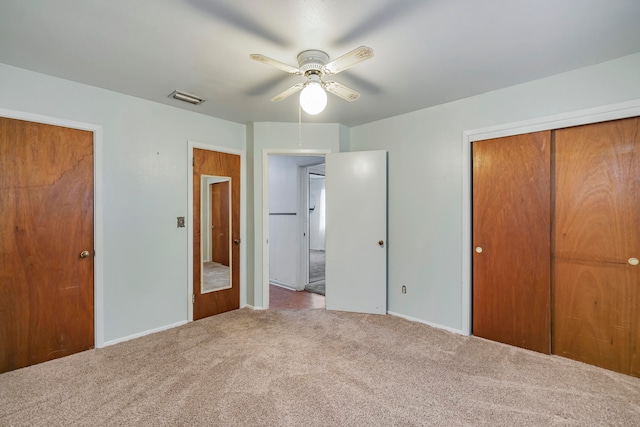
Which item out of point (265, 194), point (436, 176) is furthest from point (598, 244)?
point (265, 194)

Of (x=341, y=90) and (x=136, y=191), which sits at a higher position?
(x=341, y=90)

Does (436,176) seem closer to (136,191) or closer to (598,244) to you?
(598,244)

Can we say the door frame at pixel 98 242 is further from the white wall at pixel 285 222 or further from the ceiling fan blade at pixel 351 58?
the white wall at pixel 285 222

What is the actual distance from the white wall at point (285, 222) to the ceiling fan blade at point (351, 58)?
9.89 ft

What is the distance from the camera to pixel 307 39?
193 centimetres

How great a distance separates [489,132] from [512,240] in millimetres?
1044

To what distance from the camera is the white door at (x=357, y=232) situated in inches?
139

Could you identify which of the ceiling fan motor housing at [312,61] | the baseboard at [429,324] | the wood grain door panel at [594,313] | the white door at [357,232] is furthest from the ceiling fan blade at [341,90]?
the baseboard at [429,324]

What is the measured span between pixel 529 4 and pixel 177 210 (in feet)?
11.0

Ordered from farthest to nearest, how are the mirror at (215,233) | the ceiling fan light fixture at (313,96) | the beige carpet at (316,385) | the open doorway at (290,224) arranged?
the open doorway at (290,224) < the mirror at (215,233) < the ceiling fan light fixture at (313,96) < the beige carpet at (316,385)

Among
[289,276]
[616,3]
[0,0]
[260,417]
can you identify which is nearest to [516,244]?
[616,3]

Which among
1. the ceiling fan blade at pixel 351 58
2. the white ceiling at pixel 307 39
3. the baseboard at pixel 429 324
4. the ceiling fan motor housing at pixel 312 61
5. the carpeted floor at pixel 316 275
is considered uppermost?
the white ceiling at pixel 307 39

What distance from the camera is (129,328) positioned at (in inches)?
113

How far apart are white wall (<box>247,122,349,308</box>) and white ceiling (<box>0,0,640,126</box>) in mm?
951
